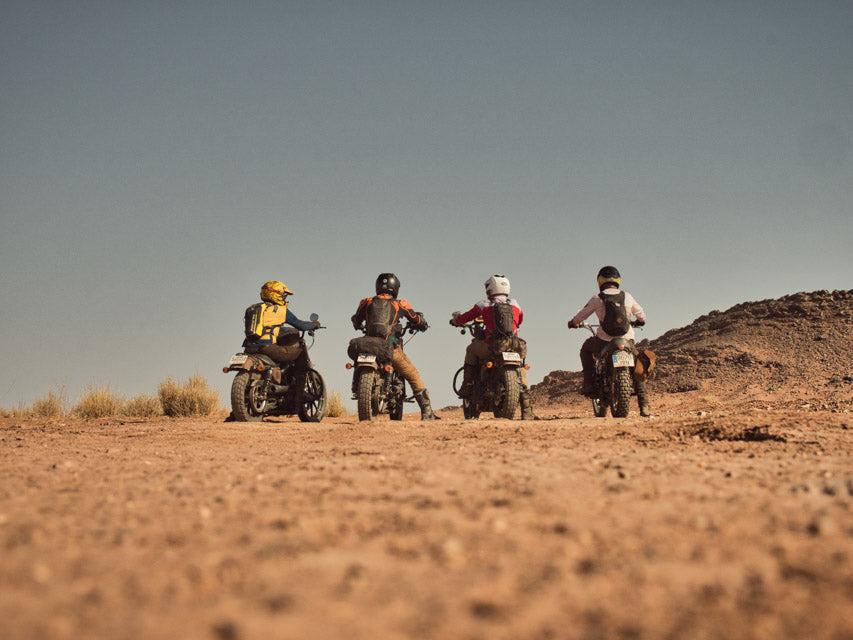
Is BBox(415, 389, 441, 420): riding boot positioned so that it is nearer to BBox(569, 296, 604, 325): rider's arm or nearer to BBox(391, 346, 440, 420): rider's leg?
BBox(391, 346, 440, 420): rider's leg

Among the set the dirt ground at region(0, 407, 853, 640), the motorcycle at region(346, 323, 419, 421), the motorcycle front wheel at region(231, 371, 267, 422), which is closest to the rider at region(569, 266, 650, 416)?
the motorcycle at region(346, 323, 419, 421)

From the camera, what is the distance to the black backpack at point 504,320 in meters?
10.8

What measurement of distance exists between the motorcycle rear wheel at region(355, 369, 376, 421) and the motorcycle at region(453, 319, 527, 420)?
5.84 ft

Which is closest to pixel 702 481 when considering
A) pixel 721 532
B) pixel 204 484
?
pixel 721 532

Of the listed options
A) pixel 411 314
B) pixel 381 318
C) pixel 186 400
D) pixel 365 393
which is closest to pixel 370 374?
pixel 365 393

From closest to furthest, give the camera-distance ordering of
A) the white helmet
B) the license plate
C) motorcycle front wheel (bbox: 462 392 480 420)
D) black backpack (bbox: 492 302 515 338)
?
the license plate
black backpack (bbox: 492 302 515 338)
the white helmet
motorcycle front wheel (bbox: 462 392 480 420)

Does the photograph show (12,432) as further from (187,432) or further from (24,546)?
(24,546)

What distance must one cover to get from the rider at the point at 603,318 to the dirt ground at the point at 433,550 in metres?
6.06

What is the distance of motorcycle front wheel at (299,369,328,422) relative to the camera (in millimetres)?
11809

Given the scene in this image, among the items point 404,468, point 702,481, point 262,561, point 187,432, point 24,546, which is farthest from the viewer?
point 187,432

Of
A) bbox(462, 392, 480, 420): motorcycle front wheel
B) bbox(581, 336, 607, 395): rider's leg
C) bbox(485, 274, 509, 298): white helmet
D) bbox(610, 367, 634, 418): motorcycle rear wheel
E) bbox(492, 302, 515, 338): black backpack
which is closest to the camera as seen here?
bbox(610, 367, 634, 418): motorcycle rear wheel

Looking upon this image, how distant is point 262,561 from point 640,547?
45.8 inches

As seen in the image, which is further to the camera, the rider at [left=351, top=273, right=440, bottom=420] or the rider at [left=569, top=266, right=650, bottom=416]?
the rider at [left=351, top=273, right=440, bottom=420]

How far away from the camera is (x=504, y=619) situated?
→ 5.52 ft
